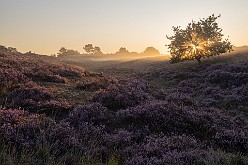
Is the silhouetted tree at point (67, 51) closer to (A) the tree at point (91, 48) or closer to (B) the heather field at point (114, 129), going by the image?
(A) the tree at point (91, 48)

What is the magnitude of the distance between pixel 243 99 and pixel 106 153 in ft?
38.3

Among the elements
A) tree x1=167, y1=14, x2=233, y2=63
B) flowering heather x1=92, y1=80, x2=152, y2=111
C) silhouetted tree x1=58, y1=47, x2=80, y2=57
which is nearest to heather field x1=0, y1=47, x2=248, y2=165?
flowering heather x1=92, y1=80, x2=152, y2=111

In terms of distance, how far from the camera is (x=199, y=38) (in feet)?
132

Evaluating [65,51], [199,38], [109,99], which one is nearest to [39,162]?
[109,99]

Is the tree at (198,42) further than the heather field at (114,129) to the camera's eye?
Yes

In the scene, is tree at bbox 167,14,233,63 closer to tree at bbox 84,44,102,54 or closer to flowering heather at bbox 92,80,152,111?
flowering heather at bbox 92,80,152,111

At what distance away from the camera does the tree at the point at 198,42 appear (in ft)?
130

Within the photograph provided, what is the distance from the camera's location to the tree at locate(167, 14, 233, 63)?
130 ft

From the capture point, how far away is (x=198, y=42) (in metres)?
40.1

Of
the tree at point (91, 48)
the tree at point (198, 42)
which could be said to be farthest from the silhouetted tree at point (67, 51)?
the tree at point (198, 42)

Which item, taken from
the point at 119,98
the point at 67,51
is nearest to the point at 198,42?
the point at 119,98

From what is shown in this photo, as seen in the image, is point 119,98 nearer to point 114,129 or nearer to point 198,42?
point 114,129

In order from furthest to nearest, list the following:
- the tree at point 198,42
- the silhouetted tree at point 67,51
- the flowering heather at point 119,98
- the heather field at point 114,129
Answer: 1. the silhouetted tree at point 67,51
2. the tree at point 198,42
3. the flowering heather at point 119,98
4. the heather field at point 114,129

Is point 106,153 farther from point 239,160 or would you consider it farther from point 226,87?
point 226,87
